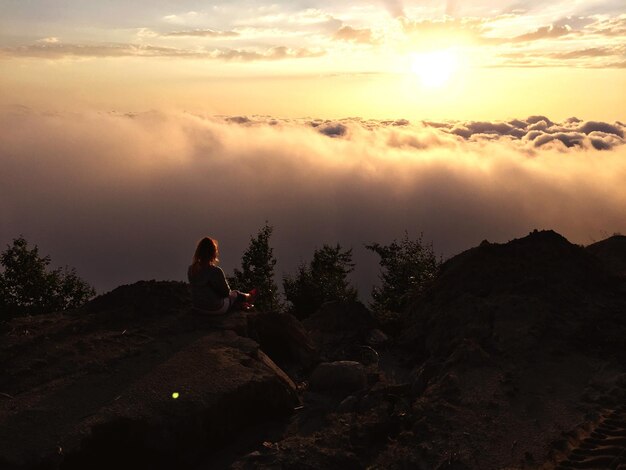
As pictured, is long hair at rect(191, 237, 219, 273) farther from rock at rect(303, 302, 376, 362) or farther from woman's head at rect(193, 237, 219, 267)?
rock at rect(303, 302, 376, 362)

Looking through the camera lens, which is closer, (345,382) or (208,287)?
(345,382)

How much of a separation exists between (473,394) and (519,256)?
5.14 m

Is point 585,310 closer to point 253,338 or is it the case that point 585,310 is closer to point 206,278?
point 253,338

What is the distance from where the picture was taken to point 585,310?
11.2 meters

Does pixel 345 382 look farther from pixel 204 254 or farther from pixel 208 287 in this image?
pixel 204 254

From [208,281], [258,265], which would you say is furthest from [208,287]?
[258,265]

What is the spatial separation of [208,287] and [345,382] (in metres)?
3.03

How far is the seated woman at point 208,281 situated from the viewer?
36.4 feet

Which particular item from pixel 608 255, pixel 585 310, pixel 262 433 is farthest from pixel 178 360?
pixel 608 255

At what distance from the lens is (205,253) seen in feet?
36.4

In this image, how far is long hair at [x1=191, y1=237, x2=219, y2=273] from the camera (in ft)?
36.4

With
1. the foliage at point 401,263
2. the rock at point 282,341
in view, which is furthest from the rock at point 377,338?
the foliage at point 401,263

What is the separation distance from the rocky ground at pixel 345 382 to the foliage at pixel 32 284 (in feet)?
54.8

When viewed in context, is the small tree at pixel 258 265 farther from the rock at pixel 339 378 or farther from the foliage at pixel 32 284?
the rock at pixel 339 378
